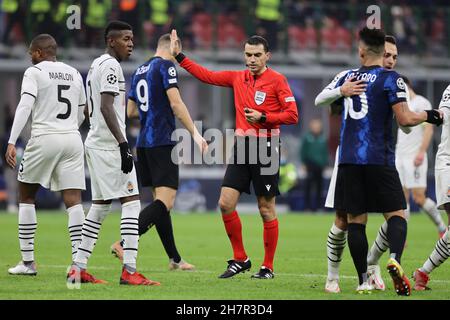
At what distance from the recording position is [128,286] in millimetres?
9102

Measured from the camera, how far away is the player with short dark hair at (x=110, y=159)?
912 centimetres

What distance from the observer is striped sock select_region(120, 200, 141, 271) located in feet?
30.2

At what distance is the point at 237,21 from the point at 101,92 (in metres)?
19.5

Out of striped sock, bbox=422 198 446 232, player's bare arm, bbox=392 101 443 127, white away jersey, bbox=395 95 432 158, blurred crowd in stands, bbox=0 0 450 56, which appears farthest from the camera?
blurred crowd in stands, bbox=0 0 450 56

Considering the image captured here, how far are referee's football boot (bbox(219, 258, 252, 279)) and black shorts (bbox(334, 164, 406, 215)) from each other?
2067 mm

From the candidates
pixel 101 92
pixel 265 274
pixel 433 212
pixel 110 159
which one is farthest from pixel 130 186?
pixel 433 212

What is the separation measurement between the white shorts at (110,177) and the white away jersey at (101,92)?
0.08 metres

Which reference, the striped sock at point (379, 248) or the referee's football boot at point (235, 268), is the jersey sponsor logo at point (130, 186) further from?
the striped sock at point (379, 248)

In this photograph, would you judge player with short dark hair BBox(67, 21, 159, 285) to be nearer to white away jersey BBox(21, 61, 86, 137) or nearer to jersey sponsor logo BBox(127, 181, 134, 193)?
jersey sponsor logo BBox(127, 181, 134, 193)

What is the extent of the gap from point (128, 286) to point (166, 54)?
3.13 metres

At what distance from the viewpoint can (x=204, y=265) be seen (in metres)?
11.9

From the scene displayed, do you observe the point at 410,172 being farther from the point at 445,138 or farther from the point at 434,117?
the point at 434,117

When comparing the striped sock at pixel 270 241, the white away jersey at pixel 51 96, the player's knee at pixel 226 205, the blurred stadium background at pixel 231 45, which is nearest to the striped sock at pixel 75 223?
the white away jersey at pixel 51 96

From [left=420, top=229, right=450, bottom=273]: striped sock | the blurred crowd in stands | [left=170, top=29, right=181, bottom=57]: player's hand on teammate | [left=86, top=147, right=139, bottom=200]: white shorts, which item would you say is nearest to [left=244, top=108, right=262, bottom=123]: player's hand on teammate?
[left=170, top=29, right=181, bottom=57]: player's hand on teammate
